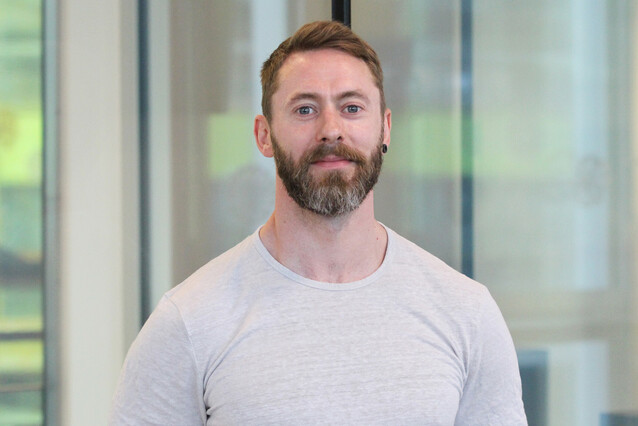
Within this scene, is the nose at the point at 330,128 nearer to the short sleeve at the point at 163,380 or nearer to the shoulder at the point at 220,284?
the shoulder at the point at 220,284

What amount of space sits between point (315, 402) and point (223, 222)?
148 cm

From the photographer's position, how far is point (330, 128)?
1.22 meters

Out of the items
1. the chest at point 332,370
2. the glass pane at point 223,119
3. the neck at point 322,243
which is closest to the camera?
the chest at point 332,370

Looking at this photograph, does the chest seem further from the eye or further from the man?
the eye

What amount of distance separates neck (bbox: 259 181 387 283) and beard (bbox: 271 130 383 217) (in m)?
0.03

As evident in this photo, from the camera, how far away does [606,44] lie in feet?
6.06

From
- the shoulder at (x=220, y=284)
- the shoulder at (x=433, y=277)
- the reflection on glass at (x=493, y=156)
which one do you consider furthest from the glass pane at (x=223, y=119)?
the shoulder at (x=220, y=284)

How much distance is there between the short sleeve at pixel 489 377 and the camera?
4.21 feet

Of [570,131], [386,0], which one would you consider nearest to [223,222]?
[386,0]

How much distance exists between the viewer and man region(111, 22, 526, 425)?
1188 millimetres

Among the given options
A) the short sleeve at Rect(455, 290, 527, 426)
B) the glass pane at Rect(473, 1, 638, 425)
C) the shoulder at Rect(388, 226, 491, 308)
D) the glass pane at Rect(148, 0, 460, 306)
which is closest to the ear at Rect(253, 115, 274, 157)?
the shoulder at Rect(388, 226, 491, 308)

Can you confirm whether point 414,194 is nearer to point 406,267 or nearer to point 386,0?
point 386,0

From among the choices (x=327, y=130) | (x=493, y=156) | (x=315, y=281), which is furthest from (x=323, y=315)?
(x=493, y=156)

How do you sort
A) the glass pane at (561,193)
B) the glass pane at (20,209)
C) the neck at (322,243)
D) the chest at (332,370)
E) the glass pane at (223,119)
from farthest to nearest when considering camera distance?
the glass pane at (223,119), the glass pane at (20,209), the glass pane at (561,193), the neck at (322,243), the chest at (332,370)
